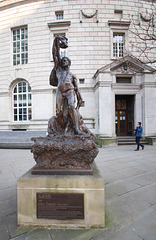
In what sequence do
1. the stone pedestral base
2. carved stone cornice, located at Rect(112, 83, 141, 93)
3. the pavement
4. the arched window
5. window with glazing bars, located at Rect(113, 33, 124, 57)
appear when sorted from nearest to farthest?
the pavement
the stone pedestral base
carved stone cornice, located at Rect(112, 83, 141, 93)
window with glazing bars, located at Rect(113, 33, 124, 57)
the arched window

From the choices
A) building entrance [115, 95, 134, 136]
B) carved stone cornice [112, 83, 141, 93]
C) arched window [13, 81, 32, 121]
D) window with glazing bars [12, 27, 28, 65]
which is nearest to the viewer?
carved stone cornice [112, 83, 141, 93]

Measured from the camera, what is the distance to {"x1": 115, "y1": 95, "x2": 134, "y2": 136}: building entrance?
13.5m

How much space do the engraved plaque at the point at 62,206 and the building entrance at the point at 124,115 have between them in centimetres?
1220

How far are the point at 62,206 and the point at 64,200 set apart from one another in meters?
0.11

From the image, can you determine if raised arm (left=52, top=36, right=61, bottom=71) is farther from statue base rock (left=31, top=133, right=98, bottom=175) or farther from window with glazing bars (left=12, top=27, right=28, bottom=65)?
window with glazing bars (left=12, top=27, right=28, bottom=65)

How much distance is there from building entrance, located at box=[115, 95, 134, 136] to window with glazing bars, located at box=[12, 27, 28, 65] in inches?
461

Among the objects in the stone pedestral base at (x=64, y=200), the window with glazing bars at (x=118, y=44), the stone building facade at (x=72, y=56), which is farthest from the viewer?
the window with glazing bars at (x=118, y=44)

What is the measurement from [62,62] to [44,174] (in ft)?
8.39

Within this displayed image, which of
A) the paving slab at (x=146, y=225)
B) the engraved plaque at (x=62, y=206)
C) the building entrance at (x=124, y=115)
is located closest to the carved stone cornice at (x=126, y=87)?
the building entrance at (x=124, y=115)

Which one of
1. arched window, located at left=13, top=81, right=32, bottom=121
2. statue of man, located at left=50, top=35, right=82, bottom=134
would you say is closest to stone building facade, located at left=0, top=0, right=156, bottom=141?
arched window, located at left=13, top=81, right=32, bottom=121

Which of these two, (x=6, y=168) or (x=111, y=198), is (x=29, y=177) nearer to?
(x=111, y=198)

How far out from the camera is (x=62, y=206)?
7.06ft

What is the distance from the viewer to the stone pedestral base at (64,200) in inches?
84.2

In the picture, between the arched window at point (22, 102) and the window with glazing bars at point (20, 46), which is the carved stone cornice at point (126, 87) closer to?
the arched window at point (22, 102)
